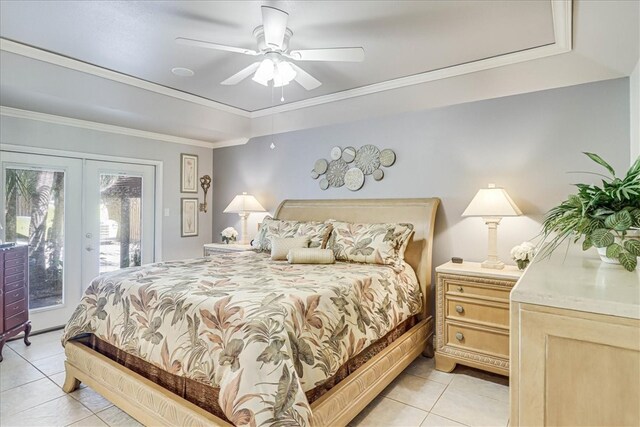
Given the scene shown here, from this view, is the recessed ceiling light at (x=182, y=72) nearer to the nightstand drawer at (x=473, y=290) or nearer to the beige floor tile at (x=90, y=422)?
the beige floor tile at (x=90, y=422)

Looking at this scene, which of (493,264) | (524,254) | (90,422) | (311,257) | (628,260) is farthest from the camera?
(311,257)

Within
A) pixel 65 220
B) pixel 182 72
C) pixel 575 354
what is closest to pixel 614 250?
pixel 575 354

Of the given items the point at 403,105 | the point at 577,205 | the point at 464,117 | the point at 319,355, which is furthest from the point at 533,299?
the point at 403,105

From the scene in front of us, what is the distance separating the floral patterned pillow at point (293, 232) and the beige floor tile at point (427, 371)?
1.35 meters

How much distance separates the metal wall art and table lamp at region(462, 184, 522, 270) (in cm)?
111

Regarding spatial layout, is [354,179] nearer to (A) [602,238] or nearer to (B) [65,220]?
(A) [602,238]

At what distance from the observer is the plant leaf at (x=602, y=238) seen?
1237mm

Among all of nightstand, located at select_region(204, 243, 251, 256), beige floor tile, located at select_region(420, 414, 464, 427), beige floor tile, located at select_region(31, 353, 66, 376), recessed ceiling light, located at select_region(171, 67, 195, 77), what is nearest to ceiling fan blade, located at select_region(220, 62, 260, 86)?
recessed ceiling light, located at select_region(171, 67, 195, 77)

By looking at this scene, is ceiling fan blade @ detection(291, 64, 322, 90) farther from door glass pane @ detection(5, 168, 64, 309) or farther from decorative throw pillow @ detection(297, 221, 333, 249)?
door glass pane @ detection(5, 168, 64, 309)

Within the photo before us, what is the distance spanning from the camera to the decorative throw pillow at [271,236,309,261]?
330 centimetres

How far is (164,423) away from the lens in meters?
1.83

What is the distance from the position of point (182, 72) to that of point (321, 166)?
1836 millimetres

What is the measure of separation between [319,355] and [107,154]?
13.2 feet

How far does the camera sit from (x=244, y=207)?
470cm
